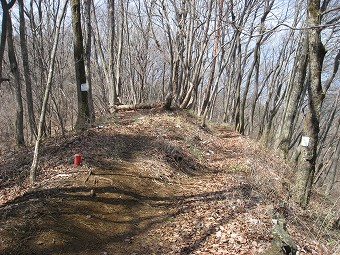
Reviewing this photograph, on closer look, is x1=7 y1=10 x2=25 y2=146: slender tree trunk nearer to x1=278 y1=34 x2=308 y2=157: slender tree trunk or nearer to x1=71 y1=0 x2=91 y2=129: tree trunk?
x1=71 y1=0 x2=91 y2=129: tree trunk

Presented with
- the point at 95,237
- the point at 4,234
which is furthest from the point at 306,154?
the point at 4,234

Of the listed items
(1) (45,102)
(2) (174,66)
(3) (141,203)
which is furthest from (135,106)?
(3) (141,203)

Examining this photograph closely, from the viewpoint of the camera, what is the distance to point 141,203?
5.15 m

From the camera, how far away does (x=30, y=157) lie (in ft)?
23.4

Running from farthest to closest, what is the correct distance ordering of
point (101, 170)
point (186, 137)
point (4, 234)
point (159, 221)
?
point (186, 137) < point (101, 170) < point (159, 221) < point (4, 234)

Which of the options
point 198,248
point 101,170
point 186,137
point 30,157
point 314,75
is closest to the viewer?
point 198,248

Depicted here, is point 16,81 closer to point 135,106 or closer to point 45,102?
point 135,106

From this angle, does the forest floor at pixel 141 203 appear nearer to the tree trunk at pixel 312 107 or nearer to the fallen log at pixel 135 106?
the tree trunk at pixel 312 107

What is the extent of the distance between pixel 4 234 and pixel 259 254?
3.19 m

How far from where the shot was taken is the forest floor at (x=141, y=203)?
394 cm

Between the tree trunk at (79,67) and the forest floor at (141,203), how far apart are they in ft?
2.39

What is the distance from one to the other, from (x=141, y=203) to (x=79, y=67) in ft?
17.4

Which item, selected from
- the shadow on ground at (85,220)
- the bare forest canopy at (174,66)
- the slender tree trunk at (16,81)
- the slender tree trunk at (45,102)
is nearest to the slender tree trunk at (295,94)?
the bare forest canopy at (174,66)

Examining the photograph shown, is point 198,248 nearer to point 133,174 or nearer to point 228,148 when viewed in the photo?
point 133,174
